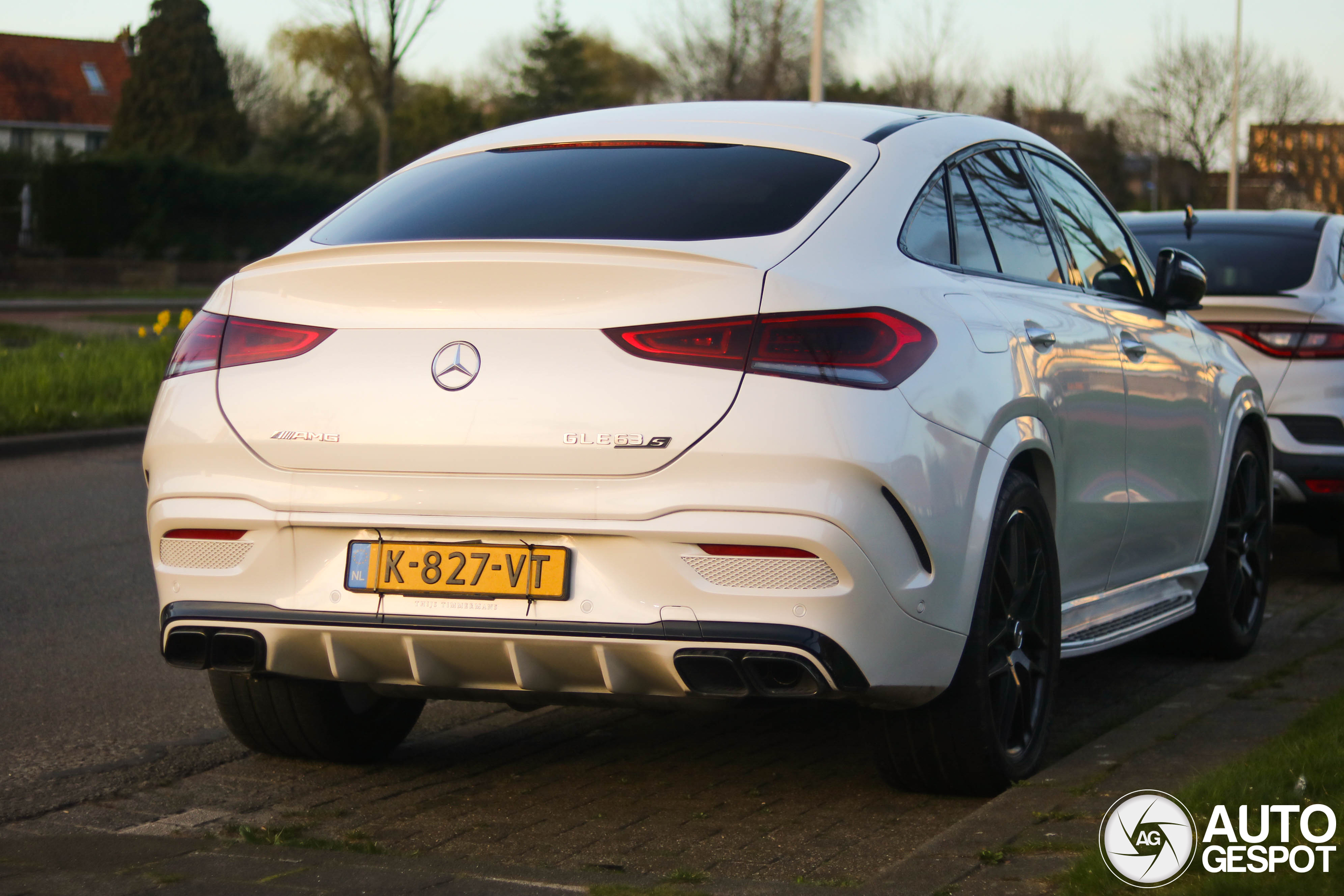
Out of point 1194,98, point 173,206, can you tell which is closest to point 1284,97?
point 1194,98

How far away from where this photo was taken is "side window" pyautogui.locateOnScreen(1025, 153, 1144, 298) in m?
5.16

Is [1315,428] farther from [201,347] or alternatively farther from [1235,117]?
[1235,117]

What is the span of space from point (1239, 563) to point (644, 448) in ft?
11.5

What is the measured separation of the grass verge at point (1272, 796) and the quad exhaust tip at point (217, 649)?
6.01 feet

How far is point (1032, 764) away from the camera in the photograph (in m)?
4.24

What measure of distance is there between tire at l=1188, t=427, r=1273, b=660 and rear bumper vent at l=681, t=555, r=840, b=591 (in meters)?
2.86

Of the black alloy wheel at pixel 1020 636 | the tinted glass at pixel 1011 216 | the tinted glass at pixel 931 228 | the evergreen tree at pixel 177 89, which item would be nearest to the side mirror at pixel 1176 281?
the tinted glass at pixel 1011 216

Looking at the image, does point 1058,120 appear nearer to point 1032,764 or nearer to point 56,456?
point 56,456

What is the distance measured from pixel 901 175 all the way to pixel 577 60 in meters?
67.6

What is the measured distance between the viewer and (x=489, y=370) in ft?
11.8

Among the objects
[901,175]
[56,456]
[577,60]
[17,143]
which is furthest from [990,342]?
[577,60]

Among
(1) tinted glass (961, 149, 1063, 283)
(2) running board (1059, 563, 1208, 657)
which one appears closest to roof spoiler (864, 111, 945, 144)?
(1) tinted glass (961, 149, 1063, 283)

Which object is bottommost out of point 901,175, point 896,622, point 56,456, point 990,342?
point 56,456

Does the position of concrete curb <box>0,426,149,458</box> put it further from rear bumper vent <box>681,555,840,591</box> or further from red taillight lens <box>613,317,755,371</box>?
rear bumper vent <box>681,555,840,591</box>
